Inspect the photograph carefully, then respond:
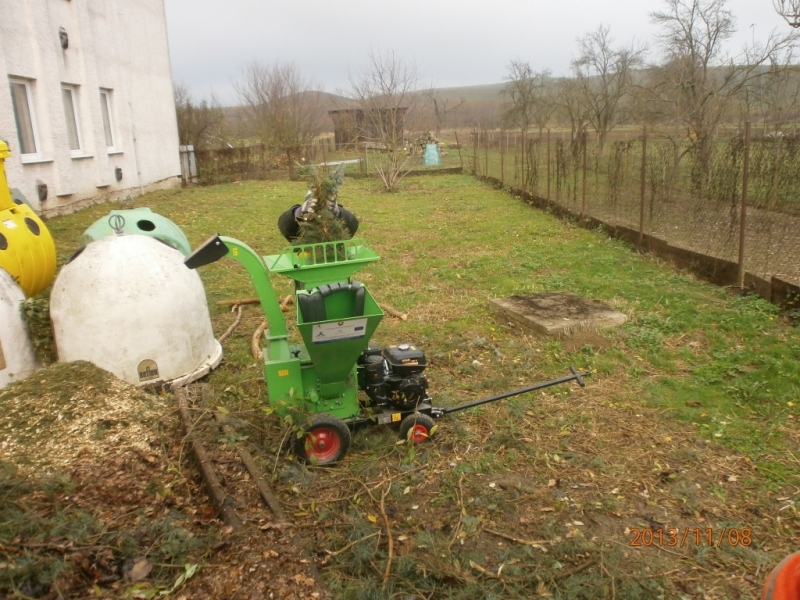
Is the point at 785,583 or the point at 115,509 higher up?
the point at 785,583

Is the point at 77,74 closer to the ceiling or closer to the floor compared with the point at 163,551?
closer to the ceiling

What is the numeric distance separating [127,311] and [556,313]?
13.8 feet

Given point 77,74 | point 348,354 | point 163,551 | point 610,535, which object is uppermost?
point 77,74

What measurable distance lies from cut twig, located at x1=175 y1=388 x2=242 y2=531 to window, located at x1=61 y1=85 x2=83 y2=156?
1253 cm

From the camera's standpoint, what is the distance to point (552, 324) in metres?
6.07

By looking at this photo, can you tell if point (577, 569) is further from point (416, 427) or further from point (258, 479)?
point (258, 479)

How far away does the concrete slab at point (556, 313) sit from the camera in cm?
607

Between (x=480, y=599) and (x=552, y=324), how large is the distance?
3.72 m

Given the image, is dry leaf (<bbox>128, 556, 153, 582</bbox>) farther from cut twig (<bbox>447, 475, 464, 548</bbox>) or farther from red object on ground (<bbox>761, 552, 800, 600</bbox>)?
red object on ground (<bbox>761, 552, 800, 600</bbox>)

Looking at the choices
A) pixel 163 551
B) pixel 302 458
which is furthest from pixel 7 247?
pixel 163 551

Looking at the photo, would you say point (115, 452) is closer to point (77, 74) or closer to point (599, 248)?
point (599, 248)

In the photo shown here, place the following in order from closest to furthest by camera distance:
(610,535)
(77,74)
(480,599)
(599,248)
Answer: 1. (480,599)
2. (610,535)
3. (599,248)
4. (77,74)

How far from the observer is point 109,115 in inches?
659
